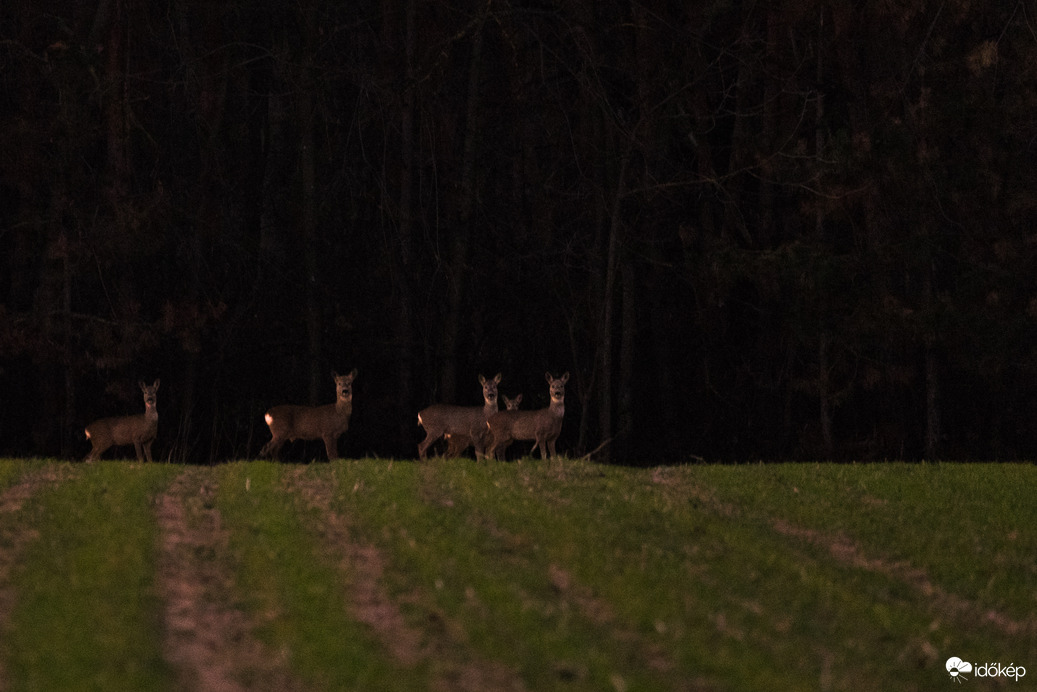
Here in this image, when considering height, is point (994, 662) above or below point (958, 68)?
below

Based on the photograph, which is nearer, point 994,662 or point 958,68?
point 994,662

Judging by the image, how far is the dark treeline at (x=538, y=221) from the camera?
94.9ft

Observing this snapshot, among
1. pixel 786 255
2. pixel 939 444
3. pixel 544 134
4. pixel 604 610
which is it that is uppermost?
pixel 544 134

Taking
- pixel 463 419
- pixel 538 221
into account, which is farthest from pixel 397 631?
pixel 538 221

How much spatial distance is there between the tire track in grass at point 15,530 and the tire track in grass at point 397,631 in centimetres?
190

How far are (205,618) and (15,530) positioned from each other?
138 inches

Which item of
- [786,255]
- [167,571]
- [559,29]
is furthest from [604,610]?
[559,29]

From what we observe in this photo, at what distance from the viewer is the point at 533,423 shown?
784 inches

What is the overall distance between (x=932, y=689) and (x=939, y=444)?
1001 inches

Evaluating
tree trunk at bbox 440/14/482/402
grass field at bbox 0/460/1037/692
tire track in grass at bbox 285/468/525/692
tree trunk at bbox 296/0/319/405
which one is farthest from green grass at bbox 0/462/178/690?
tree trunk at bbox 296/0/319/405

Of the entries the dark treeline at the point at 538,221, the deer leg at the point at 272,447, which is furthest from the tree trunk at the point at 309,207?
the deer leg at the point at 272,447

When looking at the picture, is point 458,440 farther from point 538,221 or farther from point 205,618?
point 538,221

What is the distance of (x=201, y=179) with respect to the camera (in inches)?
1272

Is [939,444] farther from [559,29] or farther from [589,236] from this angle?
[559,29]
